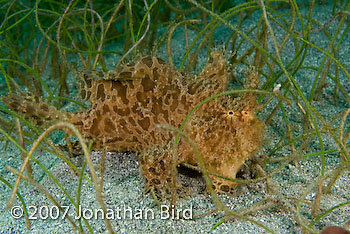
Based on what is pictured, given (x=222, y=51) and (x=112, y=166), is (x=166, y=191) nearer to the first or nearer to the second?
(x=112, y=166)

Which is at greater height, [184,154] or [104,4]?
[104,4]

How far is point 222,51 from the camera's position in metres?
3.49

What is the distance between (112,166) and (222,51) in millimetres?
1851

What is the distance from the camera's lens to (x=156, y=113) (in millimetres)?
3418

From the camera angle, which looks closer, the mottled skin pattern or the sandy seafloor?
the sandy seafloor

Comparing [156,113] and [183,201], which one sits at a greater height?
[156,113]

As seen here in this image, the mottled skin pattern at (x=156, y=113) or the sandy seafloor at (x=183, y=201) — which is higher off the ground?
the mottled skin pattern at (x=156, y=113)

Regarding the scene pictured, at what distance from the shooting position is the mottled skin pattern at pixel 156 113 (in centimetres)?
314

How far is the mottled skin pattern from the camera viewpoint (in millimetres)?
3141

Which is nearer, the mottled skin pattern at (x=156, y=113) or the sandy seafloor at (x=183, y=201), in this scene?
the sandy seafloor at (x=183, y=201)

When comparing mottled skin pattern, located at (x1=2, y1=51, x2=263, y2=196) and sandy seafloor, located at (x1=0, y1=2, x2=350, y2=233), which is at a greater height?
mottled skin pattern, located at (x1=2, y1=51, x2=263, y2=196)

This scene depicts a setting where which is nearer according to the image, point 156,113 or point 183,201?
point 183,201

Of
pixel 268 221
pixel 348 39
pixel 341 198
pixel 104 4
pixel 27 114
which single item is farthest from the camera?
pixel 104 4

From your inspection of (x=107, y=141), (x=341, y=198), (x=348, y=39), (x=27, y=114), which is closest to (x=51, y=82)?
(x=27, y=114)
